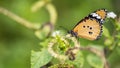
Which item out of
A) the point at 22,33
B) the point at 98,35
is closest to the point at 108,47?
the point at 98,35

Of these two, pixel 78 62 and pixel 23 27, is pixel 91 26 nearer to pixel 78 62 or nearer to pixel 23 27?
pixel 78 62

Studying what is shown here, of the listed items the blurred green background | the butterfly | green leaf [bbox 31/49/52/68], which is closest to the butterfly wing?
the butterfly

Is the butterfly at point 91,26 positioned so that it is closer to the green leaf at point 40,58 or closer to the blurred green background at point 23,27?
the green leaf at point 40,58

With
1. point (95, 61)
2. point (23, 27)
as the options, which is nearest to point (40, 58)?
point (95, 61)

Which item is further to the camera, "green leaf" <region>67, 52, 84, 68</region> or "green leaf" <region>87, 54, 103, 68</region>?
"green leaf" <region>87, 54, 103, 68</region>

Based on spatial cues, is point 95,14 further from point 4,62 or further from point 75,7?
point 75,7

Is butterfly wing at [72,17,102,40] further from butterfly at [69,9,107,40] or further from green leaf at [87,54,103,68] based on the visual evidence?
green leaf at [87,54,103,68]
